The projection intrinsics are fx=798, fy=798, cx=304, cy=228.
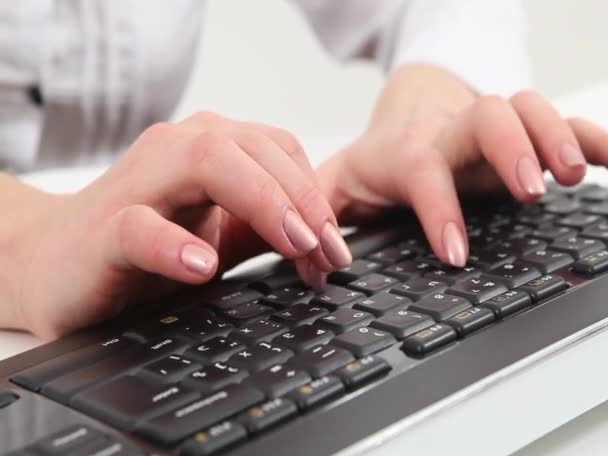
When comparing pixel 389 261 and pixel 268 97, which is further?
pixel 268 97

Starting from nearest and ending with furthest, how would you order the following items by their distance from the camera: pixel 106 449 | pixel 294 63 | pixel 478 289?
pixel 106 449
pixel 478 289
pixel 294 63

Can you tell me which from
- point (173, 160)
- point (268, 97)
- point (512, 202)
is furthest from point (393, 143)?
point (268, 97)

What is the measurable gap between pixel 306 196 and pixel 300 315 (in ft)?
0.20

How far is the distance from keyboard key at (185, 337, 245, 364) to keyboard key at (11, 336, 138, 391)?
3cm

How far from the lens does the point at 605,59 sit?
4.12ft

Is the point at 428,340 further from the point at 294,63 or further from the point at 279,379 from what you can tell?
the point at 294,63

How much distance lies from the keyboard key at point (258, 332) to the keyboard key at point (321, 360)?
0.02 meters

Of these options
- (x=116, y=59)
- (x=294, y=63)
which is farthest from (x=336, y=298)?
(x=294, y=63)

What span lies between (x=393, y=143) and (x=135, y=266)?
0.70 ft

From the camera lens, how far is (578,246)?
35cm

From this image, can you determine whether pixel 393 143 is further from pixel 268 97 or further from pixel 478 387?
pixel 268 97

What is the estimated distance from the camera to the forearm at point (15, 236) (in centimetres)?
36

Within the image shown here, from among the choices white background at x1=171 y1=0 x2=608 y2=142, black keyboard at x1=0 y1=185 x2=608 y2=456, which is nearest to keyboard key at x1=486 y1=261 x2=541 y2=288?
black keyboard at x1=0 y1=185 x2=608 y2=456

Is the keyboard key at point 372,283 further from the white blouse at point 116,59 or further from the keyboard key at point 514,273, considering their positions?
the white blouse at point 116,59
